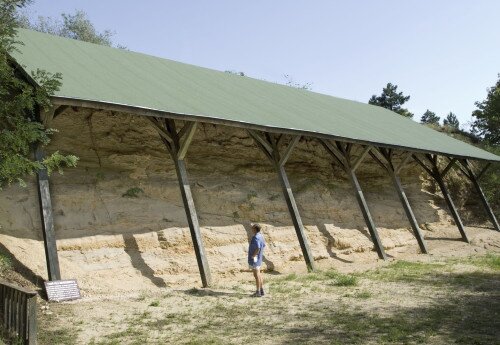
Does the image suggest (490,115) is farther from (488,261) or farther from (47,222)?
(47,222)

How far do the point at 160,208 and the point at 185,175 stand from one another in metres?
2.48

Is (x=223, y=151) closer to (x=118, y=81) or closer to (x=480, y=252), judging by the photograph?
(x=118, y=81)

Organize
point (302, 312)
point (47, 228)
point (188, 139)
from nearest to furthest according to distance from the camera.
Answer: point (302, 312) < point (47, 228) < point (188, 139)

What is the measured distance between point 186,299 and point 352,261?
8468mm

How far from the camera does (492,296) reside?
9805mm

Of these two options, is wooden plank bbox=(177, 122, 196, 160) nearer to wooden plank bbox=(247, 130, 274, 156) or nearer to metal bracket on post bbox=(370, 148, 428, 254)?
wooden plank bbox=(247, 130, 274, 156)

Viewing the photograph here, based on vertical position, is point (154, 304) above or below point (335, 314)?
above

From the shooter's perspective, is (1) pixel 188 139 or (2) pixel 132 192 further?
(2) pixel 132 192

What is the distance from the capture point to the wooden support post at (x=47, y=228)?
29.3 feet

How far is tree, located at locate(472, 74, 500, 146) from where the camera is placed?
137ft

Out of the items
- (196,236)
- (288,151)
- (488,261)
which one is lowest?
(488,261)

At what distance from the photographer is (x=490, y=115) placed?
139 ft

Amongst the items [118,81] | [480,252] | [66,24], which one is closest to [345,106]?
[480,252]

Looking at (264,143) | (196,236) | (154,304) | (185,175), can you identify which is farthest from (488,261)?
(154,304)
